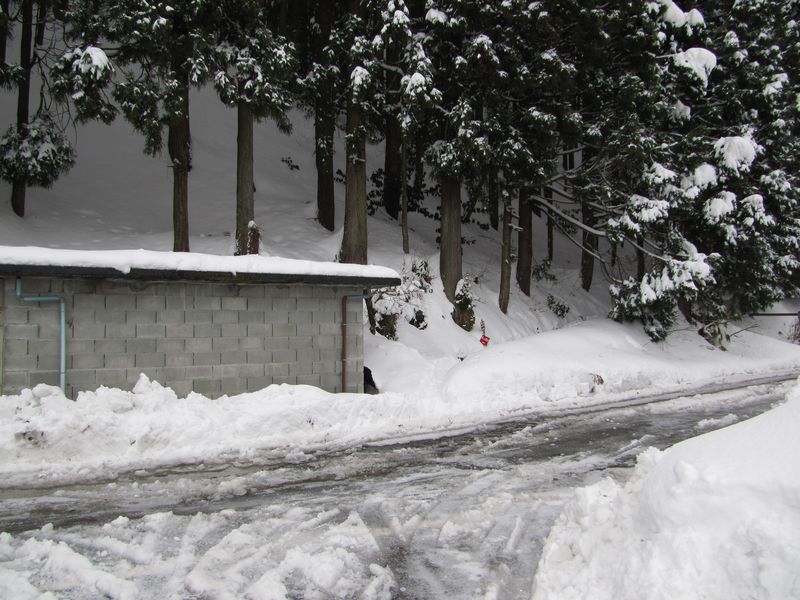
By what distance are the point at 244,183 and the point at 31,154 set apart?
6.57 meters

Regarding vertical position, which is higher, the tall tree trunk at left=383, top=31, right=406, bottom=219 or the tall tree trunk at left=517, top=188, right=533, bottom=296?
the tall tree trunk at left=383, top=31, right=406, bottom=219

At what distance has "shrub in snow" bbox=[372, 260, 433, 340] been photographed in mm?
14031

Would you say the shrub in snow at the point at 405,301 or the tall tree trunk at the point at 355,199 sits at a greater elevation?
the tall tree trunk at the point at 355,199

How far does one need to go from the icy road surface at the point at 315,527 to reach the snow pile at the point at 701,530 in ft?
1.66

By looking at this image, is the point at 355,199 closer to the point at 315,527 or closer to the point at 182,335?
the point at 182,335

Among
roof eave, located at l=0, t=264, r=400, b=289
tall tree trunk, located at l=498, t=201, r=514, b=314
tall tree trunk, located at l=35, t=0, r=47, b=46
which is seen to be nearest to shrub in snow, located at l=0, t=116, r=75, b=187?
tall tree trunk, located at l=35, t=0, r=47, b=46

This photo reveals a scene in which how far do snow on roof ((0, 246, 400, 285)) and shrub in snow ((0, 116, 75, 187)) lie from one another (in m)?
9.86

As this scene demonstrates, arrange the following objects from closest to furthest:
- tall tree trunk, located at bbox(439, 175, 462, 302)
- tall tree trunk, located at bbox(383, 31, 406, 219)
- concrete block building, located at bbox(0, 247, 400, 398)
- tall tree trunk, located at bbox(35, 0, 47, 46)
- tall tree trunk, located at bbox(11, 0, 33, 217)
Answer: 1. concrete block building, located at bbox(0, 247, 400, 398)
2. tall tree trunk, located at bbox(35, 0, 47, 46)
3. tall tree trunk, located at bbox(439, 175, 462, 302)
4. tall tree trunk, located at bbox(11, 0, 33, 217)
5. tall tree trunk, located at bbox(383, 31, 406, 219)

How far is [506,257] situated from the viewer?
17484 mm

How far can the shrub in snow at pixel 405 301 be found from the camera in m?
14.0

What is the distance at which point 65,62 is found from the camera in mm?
11656

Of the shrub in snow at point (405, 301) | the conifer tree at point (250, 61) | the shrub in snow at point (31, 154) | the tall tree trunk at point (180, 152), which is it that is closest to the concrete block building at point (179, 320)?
the shrub in snow at point (405, 301)

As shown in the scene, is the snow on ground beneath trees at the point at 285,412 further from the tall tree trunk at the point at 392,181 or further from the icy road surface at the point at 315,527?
the tall tree trunk at the point at 392,181

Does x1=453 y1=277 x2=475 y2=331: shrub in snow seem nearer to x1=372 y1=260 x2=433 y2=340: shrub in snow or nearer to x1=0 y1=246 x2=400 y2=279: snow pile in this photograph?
x1=372 y1=260 x2=433 y2=340: shrub in snow
